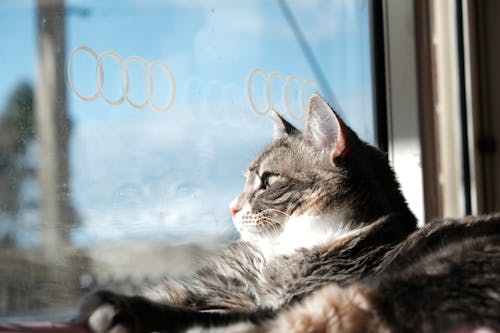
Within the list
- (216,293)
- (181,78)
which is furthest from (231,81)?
(216,293)

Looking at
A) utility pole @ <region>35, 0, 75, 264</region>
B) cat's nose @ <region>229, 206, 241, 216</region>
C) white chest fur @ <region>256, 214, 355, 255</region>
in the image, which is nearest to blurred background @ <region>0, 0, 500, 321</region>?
utility pole @ <region>35, 0, 75, 264</region>

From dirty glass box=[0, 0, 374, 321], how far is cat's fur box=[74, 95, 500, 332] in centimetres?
18

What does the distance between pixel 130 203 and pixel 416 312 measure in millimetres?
839

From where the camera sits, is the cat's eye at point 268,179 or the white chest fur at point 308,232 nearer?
the white chest fur at point 308,232

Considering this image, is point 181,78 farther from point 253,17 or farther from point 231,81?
point 253,17

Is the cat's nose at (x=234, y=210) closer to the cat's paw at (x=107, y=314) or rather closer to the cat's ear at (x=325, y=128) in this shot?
the cat's ear at (x=325, y=128)

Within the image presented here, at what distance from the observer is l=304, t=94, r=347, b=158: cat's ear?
62.6 inches

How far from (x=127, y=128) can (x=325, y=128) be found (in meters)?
0.44

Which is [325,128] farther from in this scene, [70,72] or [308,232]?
[70,72]

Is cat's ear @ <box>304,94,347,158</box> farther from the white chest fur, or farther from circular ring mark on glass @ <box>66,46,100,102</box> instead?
circular ring mark on glass @ <box>66,46,100,102</box>

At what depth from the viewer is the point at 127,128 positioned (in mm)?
1663

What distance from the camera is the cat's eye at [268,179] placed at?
167 cm

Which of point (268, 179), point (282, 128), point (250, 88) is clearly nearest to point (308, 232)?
point (268, 179)

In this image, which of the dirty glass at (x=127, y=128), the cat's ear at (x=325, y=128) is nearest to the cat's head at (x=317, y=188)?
the cat's ear at (x=325, y=128)
